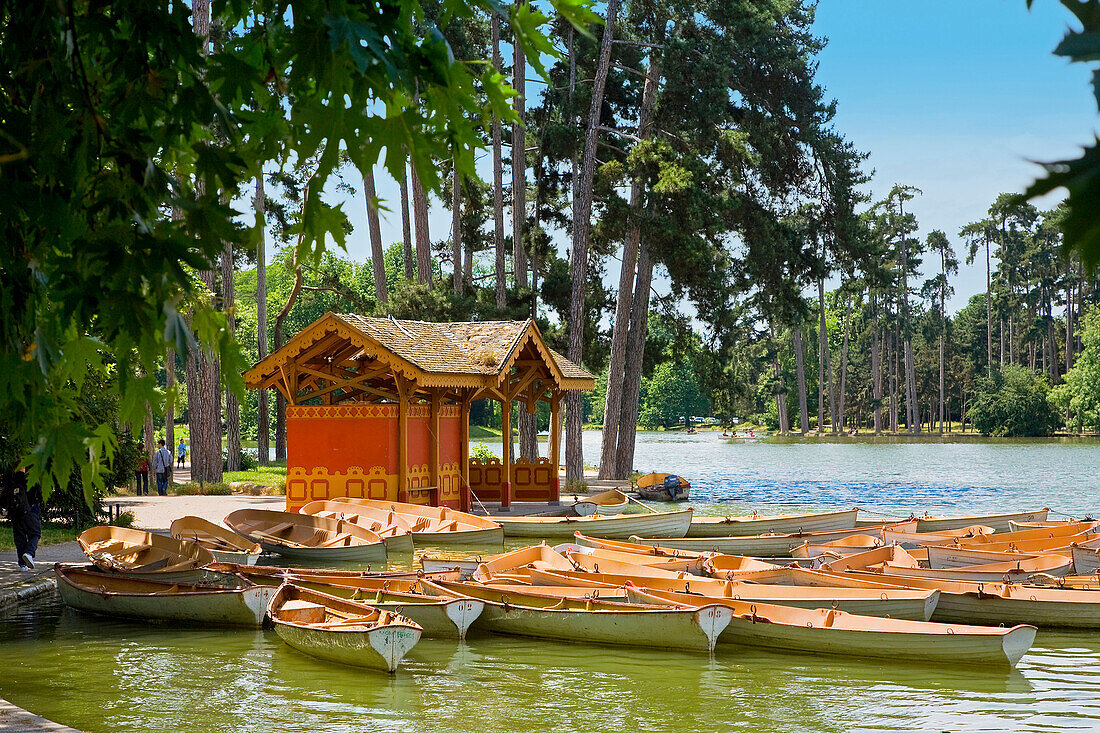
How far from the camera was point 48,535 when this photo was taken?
22.2 m

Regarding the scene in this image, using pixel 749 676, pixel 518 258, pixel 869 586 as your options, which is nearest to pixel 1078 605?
pixel 869 586

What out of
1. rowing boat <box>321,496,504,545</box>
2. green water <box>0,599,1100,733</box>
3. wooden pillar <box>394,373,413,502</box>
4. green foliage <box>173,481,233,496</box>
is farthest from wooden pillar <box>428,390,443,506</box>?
green water <box>0,599,1100,733</box>

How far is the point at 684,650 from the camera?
13805mm

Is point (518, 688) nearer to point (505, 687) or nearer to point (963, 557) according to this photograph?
point (505, 687)

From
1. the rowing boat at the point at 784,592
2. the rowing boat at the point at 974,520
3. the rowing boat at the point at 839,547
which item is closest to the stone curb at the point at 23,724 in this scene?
the rowing boat at the point at 784,592

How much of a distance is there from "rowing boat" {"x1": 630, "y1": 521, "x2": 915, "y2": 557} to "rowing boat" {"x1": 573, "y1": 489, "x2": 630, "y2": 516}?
4100 mm

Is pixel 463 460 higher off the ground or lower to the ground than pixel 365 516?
higher

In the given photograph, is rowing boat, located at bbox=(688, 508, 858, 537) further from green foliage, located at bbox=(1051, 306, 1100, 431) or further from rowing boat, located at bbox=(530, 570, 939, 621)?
green foliage, located at bbox=(1051, 306, 1100, 431)

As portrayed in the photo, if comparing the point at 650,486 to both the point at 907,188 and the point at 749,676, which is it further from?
the point at 907,188

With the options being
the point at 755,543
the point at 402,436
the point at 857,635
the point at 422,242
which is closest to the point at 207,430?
the point at 422,242

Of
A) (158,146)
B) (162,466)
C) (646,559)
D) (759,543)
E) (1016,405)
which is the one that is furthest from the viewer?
(1016,405)

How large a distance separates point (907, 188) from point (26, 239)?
95055 millimetres

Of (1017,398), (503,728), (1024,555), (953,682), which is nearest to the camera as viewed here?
(503,728)

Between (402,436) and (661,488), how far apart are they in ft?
34.3
